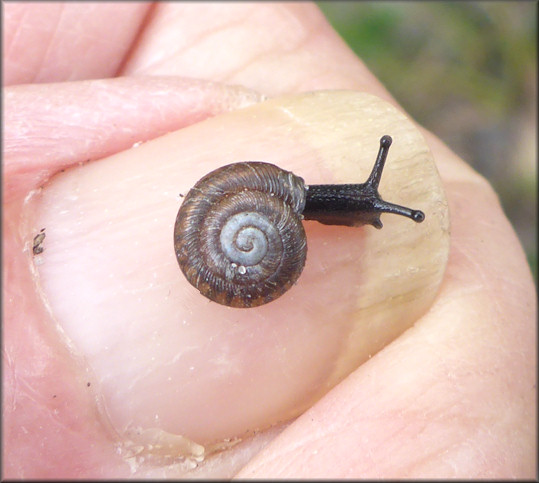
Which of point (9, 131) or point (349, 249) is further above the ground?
point (9, 131)

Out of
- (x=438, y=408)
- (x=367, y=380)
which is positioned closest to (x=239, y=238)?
(x=367, y=380)

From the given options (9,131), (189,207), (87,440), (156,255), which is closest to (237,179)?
(189,207)

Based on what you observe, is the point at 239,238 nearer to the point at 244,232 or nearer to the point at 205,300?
Result: the point at 244,232

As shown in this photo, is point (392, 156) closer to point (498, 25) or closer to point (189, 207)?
point (189, 207)

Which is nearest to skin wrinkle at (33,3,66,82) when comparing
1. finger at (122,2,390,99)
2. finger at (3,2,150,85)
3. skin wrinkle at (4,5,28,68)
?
finger at (3,2,150,85)

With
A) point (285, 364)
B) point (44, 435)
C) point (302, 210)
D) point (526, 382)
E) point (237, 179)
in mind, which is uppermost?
point (237, 179)

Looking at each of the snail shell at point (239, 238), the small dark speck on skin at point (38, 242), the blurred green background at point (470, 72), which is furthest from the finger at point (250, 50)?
the blurred green background at point (470, 72)

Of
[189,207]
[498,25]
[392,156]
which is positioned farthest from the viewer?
[498,25]

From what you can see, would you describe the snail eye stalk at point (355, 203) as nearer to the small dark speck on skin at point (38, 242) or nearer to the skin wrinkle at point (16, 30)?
the small dark speck on skin at point (38, 242)
